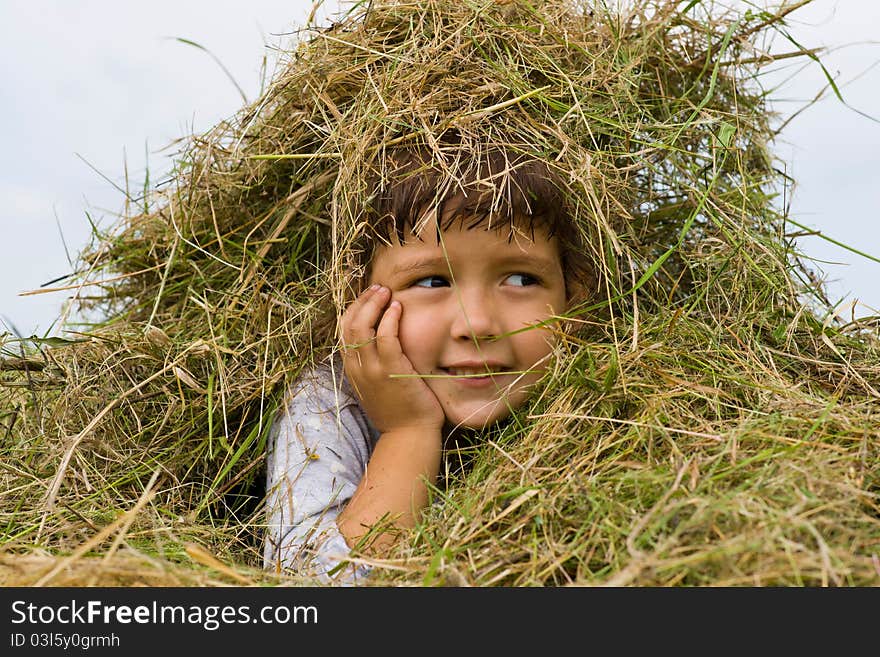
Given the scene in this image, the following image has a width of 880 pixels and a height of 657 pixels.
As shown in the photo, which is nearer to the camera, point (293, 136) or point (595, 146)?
point (595, 146)

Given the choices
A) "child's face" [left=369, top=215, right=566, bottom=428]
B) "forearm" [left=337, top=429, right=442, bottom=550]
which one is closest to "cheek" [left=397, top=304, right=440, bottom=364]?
"child's face" [left=369, top=215, right=566, bottom=428]

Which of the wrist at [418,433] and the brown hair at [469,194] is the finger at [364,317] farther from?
the wrist at [418,433]

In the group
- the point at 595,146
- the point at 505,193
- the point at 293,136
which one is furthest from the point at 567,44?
the point at 293,136

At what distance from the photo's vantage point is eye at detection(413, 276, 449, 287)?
2404 mm

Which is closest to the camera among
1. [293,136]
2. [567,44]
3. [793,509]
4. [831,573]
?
[831,573]

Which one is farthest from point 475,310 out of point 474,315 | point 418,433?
point 418,433

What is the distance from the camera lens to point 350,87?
271cm

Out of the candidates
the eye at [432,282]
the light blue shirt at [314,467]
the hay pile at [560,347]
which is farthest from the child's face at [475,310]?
the light blue shirt at [314,467]

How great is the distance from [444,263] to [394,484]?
2.22 feet

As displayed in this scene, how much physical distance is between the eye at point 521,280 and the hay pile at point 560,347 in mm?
174

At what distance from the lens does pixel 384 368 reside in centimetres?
244

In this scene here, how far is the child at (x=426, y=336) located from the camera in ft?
7.52
